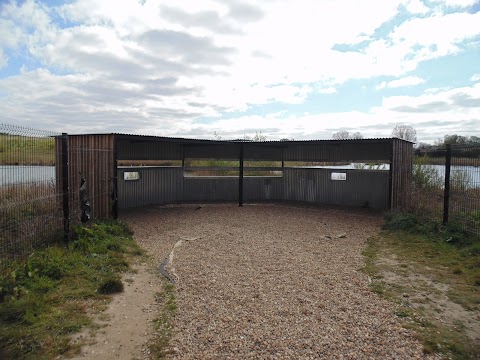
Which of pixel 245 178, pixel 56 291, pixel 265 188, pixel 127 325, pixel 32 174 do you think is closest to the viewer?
pixel 127 325

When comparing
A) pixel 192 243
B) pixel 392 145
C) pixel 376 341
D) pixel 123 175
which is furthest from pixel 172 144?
pixel 376 341

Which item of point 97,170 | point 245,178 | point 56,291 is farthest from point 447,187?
point 97,170

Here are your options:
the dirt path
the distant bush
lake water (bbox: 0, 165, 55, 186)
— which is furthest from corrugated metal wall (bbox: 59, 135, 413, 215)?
the dirt path

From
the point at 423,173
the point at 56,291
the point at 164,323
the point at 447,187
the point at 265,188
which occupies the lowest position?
the point at 164,323

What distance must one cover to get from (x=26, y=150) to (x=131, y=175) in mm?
7221

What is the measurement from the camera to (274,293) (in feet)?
16.2

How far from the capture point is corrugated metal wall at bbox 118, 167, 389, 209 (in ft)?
42.3

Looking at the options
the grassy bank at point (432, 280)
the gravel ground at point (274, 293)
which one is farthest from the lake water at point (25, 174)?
the grassy bank at point (432, 280)

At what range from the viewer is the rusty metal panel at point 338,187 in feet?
42.5

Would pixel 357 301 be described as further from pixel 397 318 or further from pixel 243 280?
pixel 243 280

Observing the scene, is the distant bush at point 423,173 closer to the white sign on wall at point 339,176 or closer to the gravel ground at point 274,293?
the white sign on wall at point 339,176

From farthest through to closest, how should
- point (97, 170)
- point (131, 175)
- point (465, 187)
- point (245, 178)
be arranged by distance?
point (245, 178)
point (131, 175)
point (97, 170)
point (465, 187)

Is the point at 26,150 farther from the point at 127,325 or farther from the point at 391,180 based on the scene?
the point at 391,180

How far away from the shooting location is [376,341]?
361 centimetres
